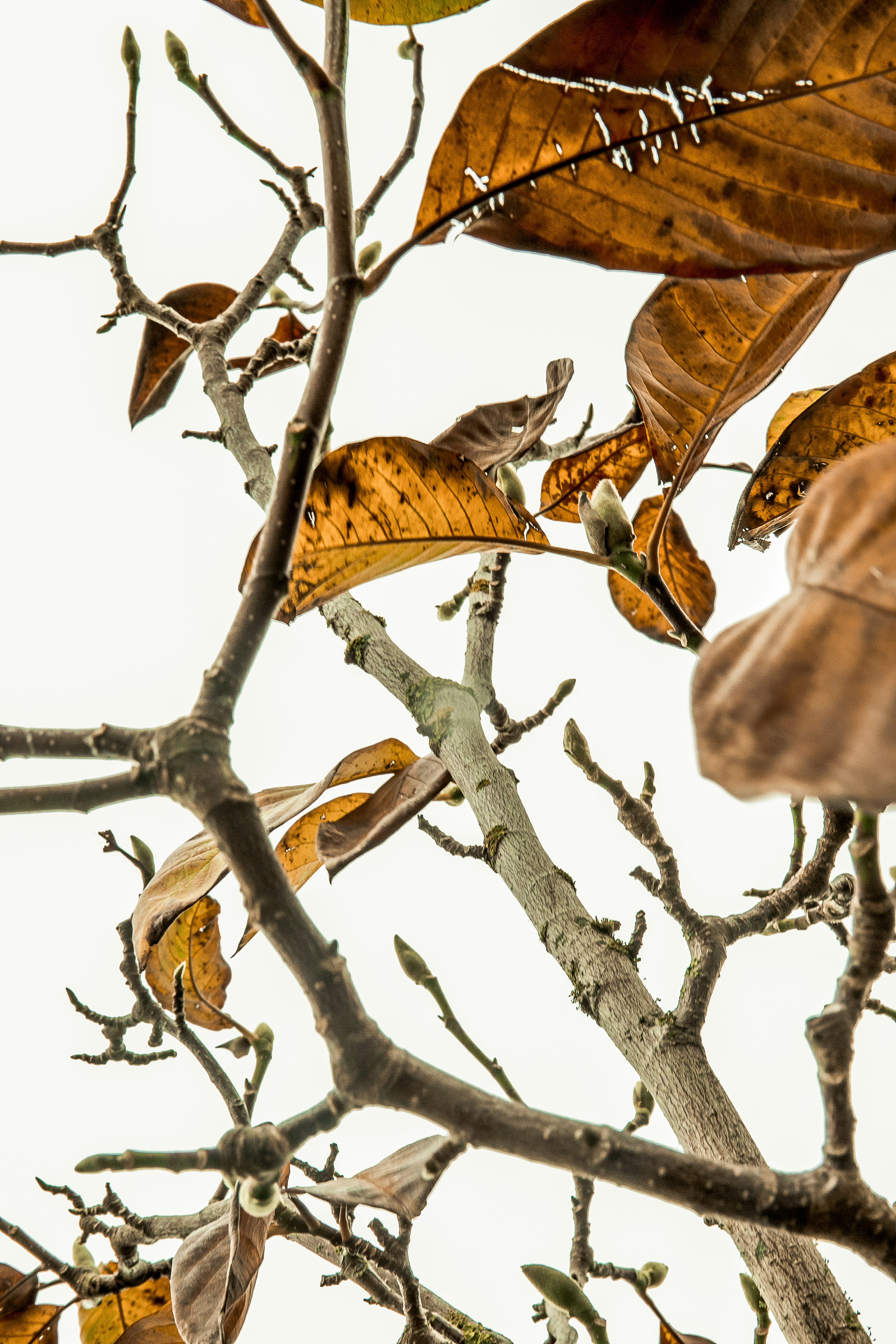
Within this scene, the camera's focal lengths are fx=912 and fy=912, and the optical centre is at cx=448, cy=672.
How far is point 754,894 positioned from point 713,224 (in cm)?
47

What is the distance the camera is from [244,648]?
29cm

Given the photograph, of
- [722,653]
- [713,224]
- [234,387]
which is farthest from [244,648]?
[234,387]

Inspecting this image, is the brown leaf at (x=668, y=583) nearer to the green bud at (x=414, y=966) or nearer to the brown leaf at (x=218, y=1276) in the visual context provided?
the green bud at (x=414, y=966)

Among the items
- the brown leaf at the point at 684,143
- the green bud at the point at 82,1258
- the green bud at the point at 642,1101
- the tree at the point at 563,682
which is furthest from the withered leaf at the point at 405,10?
the green bud at the point at 82,1258

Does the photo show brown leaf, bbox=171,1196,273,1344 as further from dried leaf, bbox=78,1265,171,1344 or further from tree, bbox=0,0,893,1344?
dried leaf, bbox=78,1265,171,1344

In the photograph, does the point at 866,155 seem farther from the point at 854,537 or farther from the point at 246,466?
the point at 246,466

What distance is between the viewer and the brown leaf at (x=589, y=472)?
738 mm

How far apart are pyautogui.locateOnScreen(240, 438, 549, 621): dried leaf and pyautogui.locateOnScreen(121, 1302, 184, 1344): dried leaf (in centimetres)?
51

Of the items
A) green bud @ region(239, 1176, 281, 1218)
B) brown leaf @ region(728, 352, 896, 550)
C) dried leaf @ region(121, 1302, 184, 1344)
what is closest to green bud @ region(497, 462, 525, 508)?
brown leaf @ region(728, 352, 896, 550)

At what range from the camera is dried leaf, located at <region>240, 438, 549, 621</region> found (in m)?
0.44

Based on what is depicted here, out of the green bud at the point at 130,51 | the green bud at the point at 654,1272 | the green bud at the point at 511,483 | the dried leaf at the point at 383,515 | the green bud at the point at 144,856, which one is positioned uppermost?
the green bud at the point at 130,51

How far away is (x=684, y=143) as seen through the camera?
0.37m

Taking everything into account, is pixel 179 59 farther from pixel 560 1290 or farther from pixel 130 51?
pixel 560 1290

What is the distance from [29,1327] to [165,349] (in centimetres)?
89
